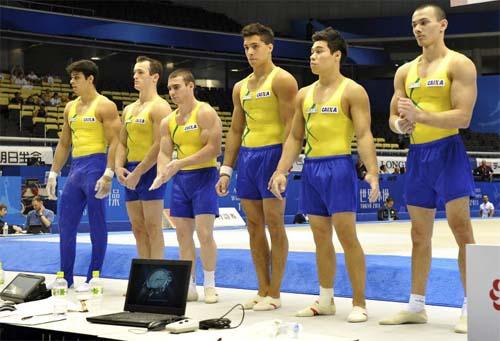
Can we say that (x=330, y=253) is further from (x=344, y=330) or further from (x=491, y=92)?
(x=491, y=92)

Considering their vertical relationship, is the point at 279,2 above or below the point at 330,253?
above

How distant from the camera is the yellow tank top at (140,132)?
270 inches

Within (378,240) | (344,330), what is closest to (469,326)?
(344,330)

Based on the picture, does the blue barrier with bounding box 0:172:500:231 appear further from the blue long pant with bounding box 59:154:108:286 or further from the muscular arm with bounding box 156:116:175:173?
the muscular arm with bounding box 156:116:175:173

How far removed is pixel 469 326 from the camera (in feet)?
13.1

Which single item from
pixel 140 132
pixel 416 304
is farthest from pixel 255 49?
pixel 416 304

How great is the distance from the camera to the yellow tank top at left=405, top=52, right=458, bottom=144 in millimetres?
5043

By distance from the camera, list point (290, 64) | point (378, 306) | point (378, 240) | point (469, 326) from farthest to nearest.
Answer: point (290, 64)
point (378, 240)
point (378, 306)
point (469, 326)

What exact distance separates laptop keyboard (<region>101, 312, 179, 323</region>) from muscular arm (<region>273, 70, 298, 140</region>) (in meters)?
1.67

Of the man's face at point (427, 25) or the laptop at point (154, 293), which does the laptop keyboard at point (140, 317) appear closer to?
the laptop at point (154, 293)

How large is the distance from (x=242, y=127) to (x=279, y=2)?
2492 centimetres

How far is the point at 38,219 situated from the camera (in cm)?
1214

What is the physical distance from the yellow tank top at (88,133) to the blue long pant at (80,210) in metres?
0.06

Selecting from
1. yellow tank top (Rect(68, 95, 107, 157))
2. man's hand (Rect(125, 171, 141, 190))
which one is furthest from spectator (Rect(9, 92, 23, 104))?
man's hand (Rect(125, 171, 141, 190))
